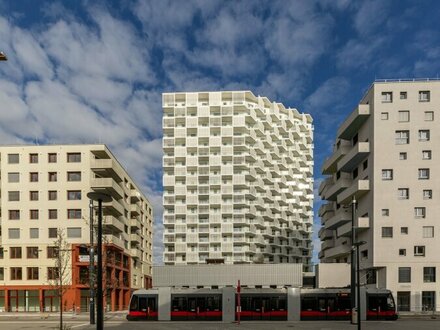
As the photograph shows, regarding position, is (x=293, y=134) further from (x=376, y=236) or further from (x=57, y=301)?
(x=57, y=301)

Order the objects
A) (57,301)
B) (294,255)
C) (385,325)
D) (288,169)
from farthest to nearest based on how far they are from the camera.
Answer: (288,169), (294,255), (57,301), (385,325)

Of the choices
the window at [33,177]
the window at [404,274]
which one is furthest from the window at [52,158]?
the window at [404,274]

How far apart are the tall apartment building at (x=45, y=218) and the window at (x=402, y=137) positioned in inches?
1517

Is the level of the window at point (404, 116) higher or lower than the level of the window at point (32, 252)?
higher

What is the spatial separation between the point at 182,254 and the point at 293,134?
45.5 m

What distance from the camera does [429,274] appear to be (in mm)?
49812

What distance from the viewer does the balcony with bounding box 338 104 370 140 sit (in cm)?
5466

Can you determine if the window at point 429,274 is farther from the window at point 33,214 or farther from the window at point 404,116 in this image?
the window at point 33,214

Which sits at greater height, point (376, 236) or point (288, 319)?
point (376, 236)

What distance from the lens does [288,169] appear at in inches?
4473

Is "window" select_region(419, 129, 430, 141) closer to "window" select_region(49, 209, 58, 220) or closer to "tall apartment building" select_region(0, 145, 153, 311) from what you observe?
"tall apartment building" select_region(0, 145, 153, 311)

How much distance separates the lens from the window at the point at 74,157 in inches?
2340

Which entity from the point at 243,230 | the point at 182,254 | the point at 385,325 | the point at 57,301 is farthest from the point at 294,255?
the point at 385,325

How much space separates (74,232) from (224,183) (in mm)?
47213
